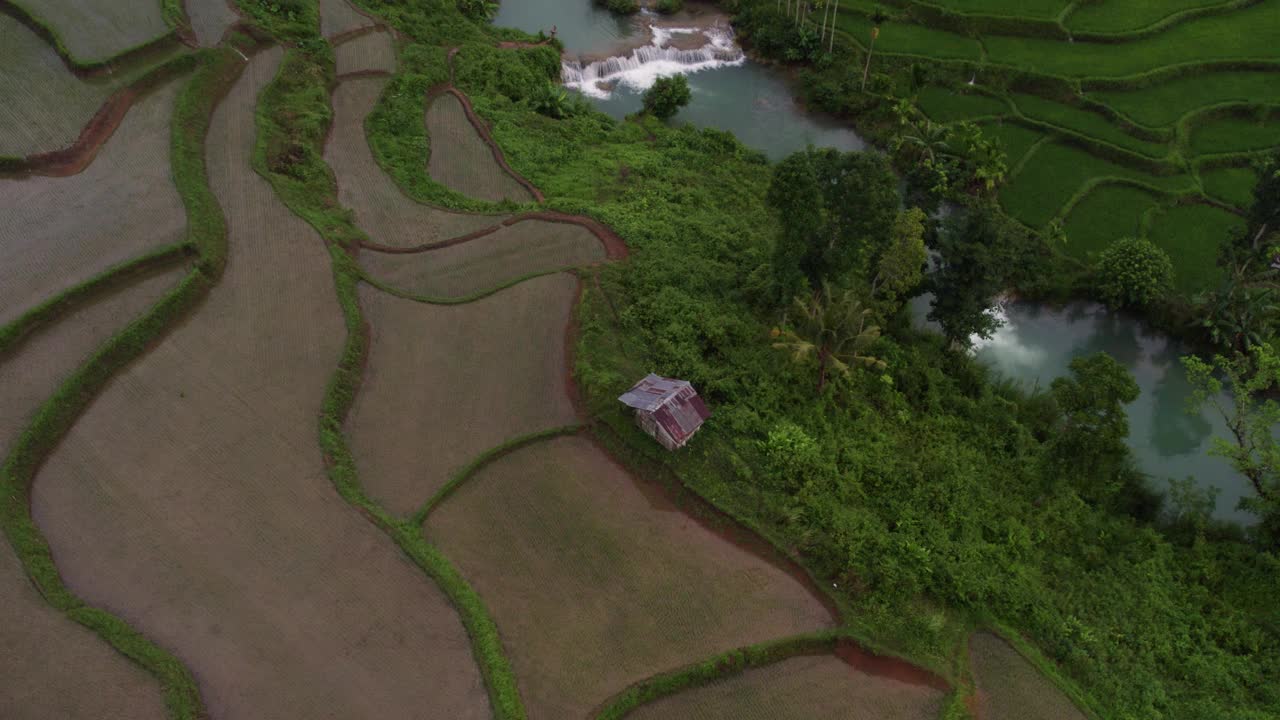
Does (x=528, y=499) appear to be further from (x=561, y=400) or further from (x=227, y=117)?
(x=227, y=117)

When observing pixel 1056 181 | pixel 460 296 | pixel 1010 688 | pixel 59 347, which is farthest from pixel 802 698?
pixel 1056 181

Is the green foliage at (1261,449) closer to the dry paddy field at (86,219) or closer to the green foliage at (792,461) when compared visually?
the green foliage at (792,461)

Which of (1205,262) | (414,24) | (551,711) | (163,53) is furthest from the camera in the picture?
(414,24)

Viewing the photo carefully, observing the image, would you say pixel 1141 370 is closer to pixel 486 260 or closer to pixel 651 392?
pixel 651 392

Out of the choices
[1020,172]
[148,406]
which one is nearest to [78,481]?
[148,406]

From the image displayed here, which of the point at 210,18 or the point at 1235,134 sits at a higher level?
the point at 210,18

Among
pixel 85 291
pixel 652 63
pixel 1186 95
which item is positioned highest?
pixel 1186 95
